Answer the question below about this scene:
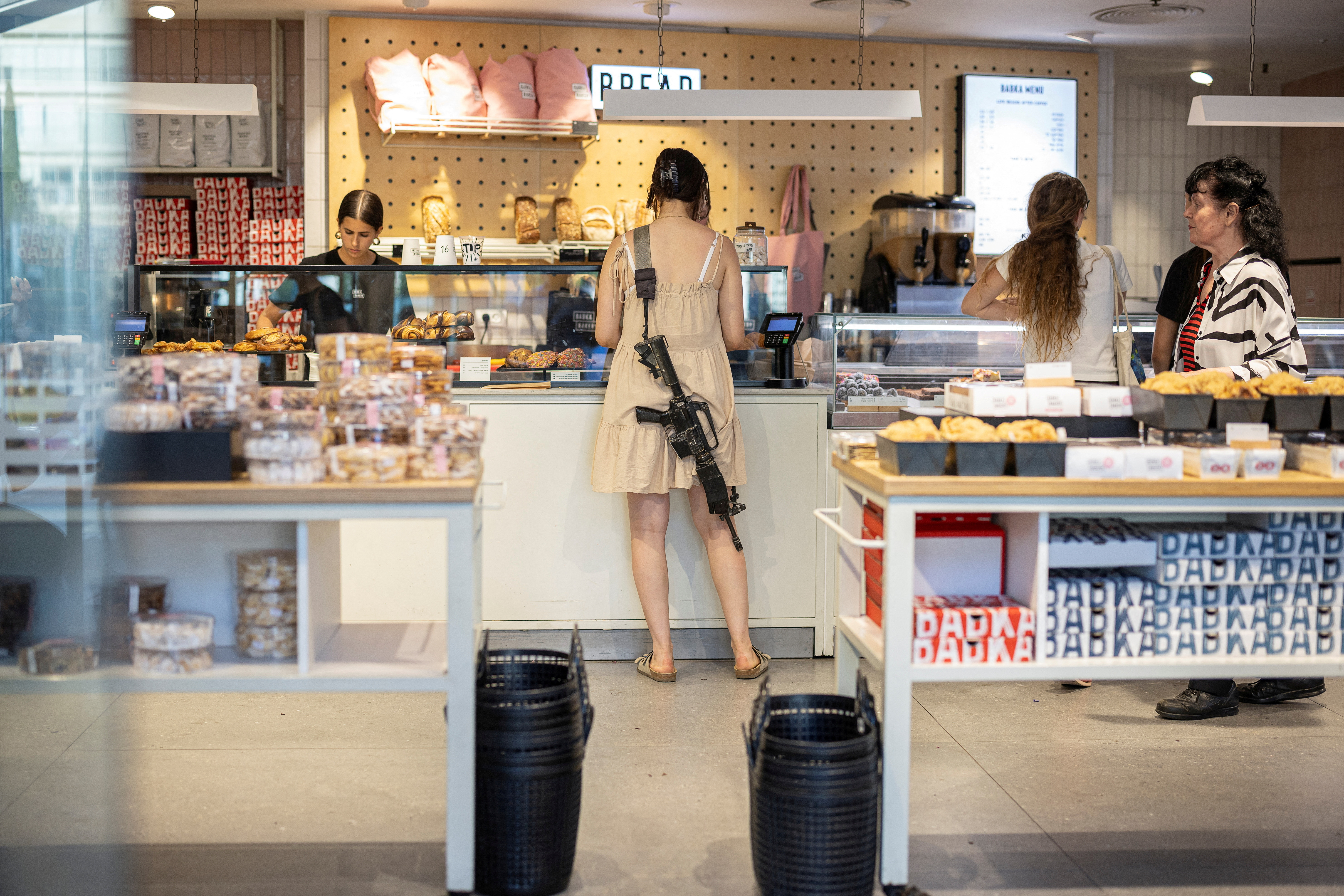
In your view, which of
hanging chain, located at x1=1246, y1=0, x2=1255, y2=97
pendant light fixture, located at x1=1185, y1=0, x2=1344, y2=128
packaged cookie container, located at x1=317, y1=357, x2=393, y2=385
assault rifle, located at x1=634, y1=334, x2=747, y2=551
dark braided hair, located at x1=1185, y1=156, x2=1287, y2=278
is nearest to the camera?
packaged cookie container, located at x1=317, y1=357, x2=393, y2=385

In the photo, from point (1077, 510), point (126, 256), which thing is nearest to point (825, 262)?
point (126, 256)

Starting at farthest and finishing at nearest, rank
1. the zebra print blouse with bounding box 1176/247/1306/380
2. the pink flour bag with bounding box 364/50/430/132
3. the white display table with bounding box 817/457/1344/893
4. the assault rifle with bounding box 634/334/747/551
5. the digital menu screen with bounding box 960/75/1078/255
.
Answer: the digital menu screen with bounding box 960/75/1078/255, the pink flour bag with bounding box 364/50/430/132, the assault rifle with bounding box 634/334/747/551, the zebra print blouse with bounding box 1176/247/1306/380, the white display table with bounding box 817/457/1344/893

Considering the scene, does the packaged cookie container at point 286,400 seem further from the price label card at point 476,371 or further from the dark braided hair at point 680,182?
the price label card at point 476,371

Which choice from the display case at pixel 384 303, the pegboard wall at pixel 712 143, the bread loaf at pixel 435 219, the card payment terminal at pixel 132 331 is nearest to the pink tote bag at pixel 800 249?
the pegboard wall at pixel 712 143

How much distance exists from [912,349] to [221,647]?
2.87 metres

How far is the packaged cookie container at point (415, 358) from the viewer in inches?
105

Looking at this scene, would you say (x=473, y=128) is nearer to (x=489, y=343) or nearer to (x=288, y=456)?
(x=489, y=343)

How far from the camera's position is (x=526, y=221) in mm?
6793

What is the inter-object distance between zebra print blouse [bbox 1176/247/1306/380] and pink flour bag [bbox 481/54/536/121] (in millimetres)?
4256

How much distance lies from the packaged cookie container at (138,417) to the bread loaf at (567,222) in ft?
14.7

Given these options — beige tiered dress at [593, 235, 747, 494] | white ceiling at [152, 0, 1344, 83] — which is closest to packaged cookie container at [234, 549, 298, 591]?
beige tiered dress at [593, 235, 747, 494]

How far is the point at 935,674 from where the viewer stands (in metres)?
2.41

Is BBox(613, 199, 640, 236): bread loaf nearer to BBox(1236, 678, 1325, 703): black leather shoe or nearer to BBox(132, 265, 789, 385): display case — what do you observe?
BBox(132, 265, 789, 385): display case

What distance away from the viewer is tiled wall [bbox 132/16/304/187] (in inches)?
279
